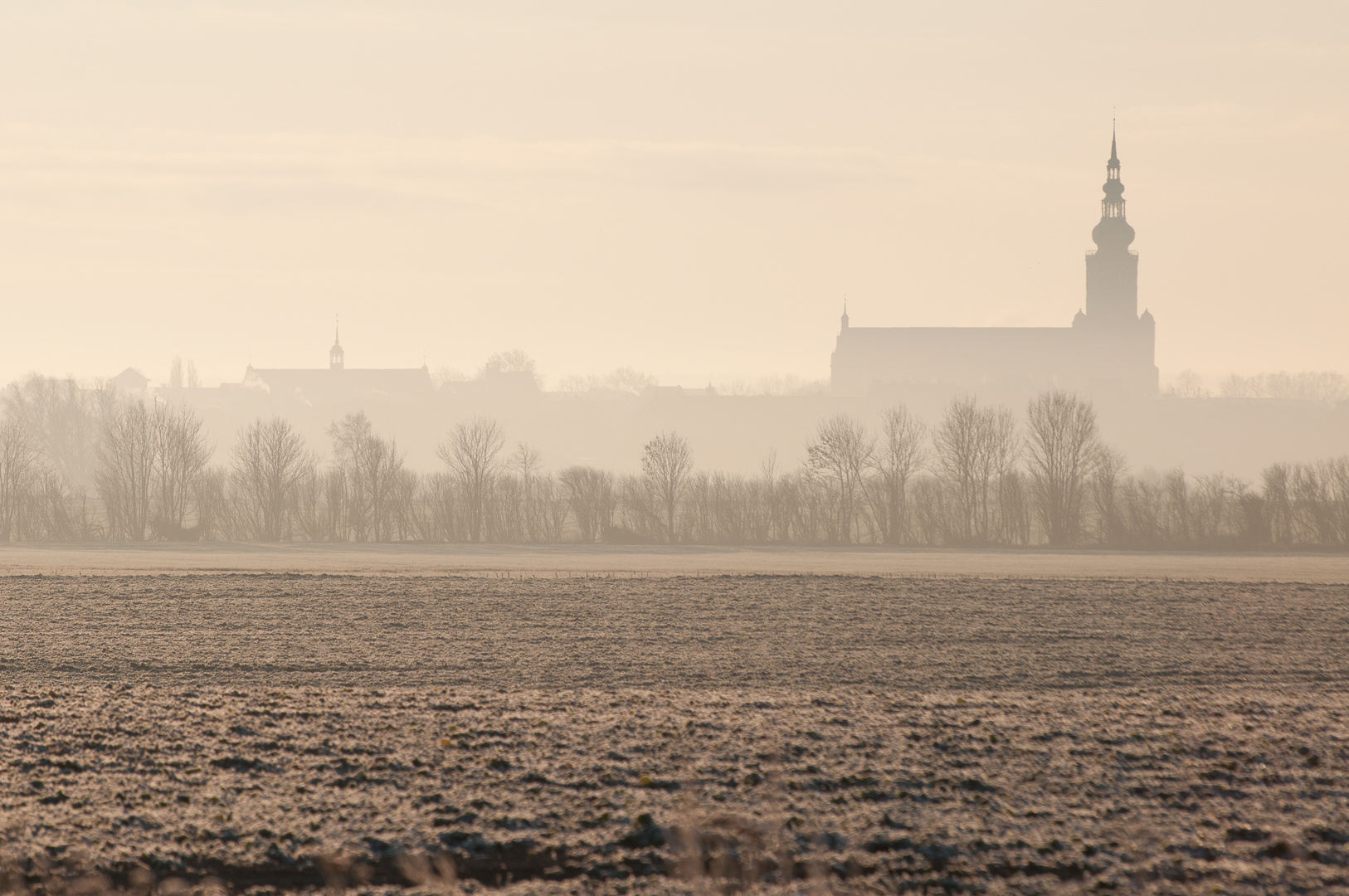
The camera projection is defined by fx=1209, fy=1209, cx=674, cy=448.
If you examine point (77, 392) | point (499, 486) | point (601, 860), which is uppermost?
point (77, 392)

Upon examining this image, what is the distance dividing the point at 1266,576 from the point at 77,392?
113 m

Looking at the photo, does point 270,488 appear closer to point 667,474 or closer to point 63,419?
point 667,474

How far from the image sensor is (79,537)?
202ft

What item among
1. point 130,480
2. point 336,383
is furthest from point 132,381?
point 130,480

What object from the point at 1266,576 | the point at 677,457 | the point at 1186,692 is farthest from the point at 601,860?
the point at 677,457

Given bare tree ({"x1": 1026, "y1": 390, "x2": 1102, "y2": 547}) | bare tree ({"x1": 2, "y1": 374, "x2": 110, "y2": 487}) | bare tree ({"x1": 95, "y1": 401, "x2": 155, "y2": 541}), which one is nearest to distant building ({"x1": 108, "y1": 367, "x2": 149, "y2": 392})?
bare tree ({"x1": 2, "y1": 374, "x2": 110, "y2": 487})

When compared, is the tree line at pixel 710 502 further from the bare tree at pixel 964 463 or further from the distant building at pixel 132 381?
the distant building at pixel 132 381

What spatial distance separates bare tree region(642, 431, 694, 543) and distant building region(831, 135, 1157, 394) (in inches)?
4730

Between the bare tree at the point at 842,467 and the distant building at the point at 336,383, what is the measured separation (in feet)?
327

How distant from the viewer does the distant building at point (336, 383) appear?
164375 millimetres

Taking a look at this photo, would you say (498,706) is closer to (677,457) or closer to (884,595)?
(884,595)

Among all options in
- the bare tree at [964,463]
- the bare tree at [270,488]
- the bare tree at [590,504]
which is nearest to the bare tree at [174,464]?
the bare tree at [270,488]

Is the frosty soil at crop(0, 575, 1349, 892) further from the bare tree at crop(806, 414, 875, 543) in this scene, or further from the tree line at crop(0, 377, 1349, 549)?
the bare tree at crop(806, 414, 875, 543)

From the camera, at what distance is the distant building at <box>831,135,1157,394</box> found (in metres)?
184
